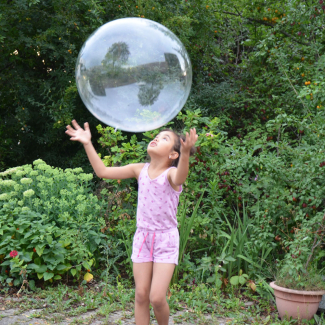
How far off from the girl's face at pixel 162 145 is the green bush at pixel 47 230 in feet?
5.27

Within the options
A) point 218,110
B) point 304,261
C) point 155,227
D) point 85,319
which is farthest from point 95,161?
point 218,110

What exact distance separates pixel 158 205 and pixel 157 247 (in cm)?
25

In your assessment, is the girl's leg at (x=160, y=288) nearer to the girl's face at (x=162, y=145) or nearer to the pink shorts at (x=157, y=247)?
the pink shorts at (x=157, y=247)

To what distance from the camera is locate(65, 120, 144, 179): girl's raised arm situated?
2486 millimetres

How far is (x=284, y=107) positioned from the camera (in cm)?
614

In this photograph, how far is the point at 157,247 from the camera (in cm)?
247

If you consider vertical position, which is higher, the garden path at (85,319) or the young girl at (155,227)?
the young girl at (155,227)

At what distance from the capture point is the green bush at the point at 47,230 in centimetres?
369

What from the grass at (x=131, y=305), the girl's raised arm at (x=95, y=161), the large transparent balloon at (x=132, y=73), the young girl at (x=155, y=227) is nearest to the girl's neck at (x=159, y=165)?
the young girl at (x=155, y=227)

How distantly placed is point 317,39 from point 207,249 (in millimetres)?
3522

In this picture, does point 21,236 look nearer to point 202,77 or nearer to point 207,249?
point 207,249

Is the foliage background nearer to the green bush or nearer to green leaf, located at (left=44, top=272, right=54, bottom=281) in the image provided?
the green bush

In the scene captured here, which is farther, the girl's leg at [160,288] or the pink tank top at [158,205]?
the pink tank top at [158,205]

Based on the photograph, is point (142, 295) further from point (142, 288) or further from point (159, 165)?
point (159, 165)
